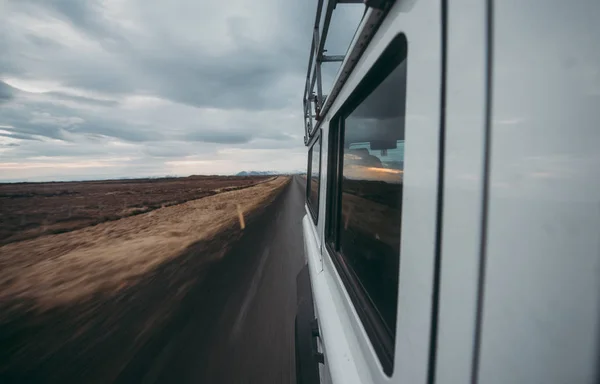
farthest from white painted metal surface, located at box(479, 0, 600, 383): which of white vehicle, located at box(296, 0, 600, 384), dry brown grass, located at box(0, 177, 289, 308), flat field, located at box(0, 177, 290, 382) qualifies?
dry brown grass, located at box(0, 177, 289, 308)

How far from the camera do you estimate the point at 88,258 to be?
22.0 feet

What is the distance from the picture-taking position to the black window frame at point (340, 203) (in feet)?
2.87

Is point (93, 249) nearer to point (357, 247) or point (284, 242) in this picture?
point (284, 242)

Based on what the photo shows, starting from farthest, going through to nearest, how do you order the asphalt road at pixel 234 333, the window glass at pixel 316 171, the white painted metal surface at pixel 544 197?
the window glass at pixel 316 171, the asphalt road at pixel 234 333, the white painted metal surface at pixel 544 197

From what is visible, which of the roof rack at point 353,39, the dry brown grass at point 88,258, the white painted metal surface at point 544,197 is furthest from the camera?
the dry brown grass at point 88,258

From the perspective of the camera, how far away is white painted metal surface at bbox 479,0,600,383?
12.6 inches

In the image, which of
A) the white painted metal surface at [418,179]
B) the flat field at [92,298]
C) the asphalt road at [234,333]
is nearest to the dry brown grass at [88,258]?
the flat field at [92,298]

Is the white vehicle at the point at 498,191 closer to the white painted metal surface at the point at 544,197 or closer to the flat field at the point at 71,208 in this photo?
the white painted metal surface at the point at 544,197

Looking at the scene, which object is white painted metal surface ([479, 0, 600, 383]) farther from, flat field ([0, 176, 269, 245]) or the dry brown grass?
flat field ([0, 176, 269, 245])

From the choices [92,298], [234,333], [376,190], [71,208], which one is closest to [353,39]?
[376,190]

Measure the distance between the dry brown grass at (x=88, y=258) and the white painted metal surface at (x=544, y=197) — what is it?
217 inches

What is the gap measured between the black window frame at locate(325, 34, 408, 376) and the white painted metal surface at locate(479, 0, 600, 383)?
0.44 metres

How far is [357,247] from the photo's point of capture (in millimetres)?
1551

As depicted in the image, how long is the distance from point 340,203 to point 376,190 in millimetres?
571
